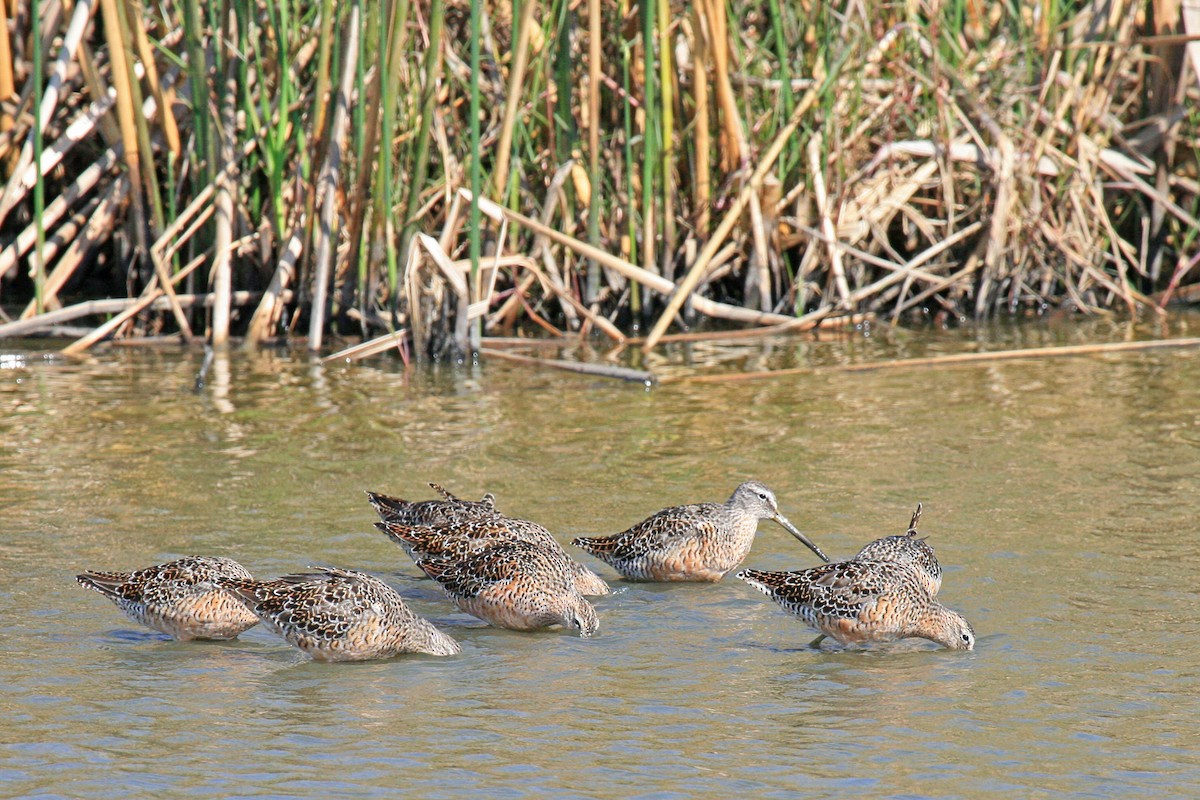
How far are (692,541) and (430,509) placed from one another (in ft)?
3.52

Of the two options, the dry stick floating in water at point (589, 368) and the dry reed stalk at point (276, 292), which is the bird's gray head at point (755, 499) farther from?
the dry reed stalk at point (276, 292)

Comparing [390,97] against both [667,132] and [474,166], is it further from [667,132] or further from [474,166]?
Result: [667,132]

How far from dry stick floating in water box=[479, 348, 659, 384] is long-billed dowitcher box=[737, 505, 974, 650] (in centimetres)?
400

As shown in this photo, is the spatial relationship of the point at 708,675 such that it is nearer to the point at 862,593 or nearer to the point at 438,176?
the point at 862,593

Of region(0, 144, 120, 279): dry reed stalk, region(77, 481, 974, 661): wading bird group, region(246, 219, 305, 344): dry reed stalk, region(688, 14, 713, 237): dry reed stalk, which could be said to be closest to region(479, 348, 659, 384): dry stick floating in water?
region(246, 219, 305, 344): dry reed stalk

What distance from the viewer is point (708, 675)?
17.1ft

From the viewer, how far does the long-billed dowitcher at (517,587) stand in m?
5.66

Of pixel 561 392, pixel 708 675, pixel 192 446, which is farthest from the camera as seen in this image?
pixel 561 392

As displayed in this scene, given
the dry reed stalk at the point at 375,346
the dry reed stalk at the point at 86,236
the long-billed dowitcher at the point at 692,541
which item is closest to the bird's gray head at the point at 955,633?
the long-billed dowitcher at the point at 692,541

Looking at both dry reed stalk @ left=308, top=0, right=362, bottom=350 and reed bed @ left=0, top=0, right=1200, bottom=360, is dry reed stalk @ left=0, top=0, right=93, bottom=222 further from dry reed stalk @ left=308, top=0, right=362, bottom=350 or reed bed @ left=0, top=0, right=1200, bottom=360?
dry reed stalk @ left=308, top=0, right=362, bottom=350

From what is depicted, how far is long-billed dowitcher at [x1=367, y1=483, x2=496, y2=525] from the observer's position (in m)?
6.50

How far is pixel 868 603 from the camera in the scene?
18.1 feet

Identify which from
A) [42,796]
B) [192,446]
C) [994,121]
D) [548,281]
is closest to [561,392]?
[548,281]

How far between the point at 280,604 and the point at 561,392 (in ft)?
14.4
